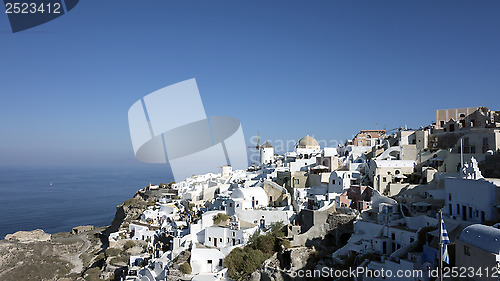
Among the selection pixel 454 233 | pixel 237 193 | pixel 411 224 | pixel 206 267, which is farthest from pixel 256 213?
pixel 454 233

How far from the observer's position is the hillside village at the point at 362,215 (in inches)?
492

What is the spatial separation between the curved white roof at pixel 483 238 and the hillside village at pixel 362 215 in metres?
0.03

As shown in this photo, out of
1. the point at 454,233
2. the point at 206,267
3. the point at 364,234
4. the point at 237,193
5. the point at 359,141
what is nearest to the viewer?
the point at 454,233

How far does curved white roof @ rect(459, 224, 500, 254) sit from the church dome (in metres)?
25.0

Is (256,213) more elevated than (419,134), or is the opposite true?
(419,134)

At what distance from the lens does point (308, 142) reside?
3519 cm

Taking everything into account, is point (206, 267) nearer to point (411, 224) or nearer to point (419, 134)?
point (411, 224)

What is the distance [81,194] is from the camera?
100500 millimetres

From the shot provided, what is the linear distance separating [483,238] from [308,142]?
26054 mm

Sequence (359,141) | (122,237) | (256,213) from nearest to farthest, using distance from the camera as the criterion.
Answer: (256,213) → (122,237) → (359,141)

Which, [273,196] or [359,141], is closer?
[273,196]

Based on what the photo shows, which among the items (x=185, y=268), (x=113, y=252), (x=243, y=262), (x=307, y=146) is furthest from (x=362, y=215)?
(x=113, y=252)

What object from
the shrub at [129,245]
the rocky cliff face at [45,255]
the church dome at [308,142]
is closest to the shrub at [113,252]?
the shrub at [129,245]

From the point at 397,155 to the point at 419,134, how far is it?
2076 millimetres
